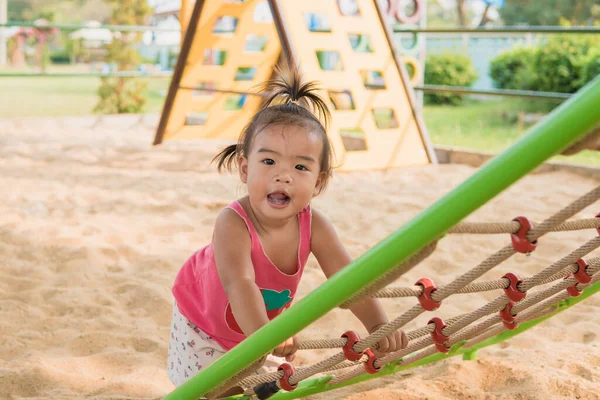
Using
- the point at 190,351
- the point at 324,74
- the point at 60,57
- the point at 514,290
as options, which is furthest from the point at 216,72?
the point at 60,57

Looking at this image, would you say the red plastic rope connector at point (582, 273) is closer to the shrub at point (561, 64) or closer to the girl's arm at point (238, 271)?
the girl's arm at point (238, 271)

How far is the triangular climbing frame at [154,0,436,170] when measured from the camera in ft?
17.3

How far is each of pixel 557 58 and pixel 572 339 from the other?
31.2 feet

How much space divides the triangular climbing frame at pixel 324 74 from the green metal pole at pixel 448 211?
3472 mm

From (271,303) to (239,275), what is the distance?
23 cm

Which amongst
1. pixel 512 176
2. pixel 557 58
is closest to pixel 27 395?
pixel 512 176

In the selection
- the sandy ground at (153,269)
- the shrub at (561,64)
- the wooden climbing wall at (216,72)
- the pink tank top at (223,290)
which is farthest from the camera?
the shrub at (561,64)

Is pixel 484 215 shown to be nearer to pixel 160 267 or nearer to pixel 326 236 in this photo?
pixel 160 267

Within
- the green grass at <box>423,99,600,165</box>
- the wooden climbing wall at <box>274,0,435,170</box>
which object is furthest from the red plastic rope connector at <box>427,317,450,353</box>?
the green grass at <box>423,99,600,165</box>

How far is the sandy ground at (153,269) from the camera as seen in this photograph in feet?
6.79

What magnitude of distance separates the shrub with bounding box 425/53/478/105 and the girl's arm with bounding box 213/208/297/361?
12850 millimetres

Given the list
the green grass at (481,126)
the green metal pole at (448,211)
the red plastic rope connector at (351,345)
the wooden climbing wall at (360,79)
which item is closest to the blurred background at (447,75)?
the green grass at (481,126)

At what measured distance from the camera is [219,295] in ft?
5.55

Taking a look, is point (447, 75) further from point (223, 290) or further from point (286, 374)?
point (286, 374)
